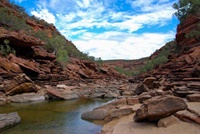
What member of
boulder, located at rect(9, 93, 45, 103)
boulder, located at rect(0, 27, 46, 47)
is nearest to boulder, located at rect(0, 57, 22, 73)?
boulder, located at rect(0, 27, 46, 47)

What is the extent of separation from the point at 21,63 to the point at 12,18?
1731 cm

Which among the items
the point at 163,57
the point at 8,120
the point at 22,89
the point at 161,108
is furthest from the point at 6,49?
the point at 163,57

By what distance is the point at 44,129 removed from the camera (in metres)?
11.9

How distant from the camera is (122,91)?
32.9 m

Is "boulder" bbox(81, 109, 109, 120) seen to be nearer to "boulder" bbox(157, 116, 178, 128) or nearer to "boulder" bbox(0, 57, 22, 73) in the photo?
"boulder" bbox(157, 116, 178, 128)

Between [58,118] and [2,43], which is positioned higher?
[2,43]

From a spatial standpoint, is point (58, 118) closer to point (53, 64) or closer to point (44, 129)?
point (44, 129)

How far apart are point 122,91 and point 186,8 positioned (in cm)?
1902

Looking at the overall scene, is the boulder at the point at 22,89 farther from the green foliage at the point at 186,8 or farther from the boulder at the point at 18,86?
the green foliage at the point at 186,8

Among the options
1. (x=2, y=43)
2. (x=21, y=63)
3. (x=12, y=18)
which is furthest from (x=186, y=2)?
(x=12, y=18)

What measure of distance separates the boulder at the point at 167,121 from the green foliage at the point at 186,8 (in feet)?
88.7

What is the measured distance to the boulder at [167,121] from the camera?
884cm

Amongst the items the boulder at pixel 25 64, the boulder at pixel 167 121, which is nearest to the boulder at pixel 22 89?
the boulder at pixel 25 64

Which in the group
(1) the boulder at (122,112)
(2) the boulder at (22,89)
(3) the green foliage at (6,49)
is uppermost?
(3) the green foliage at (6,49)
